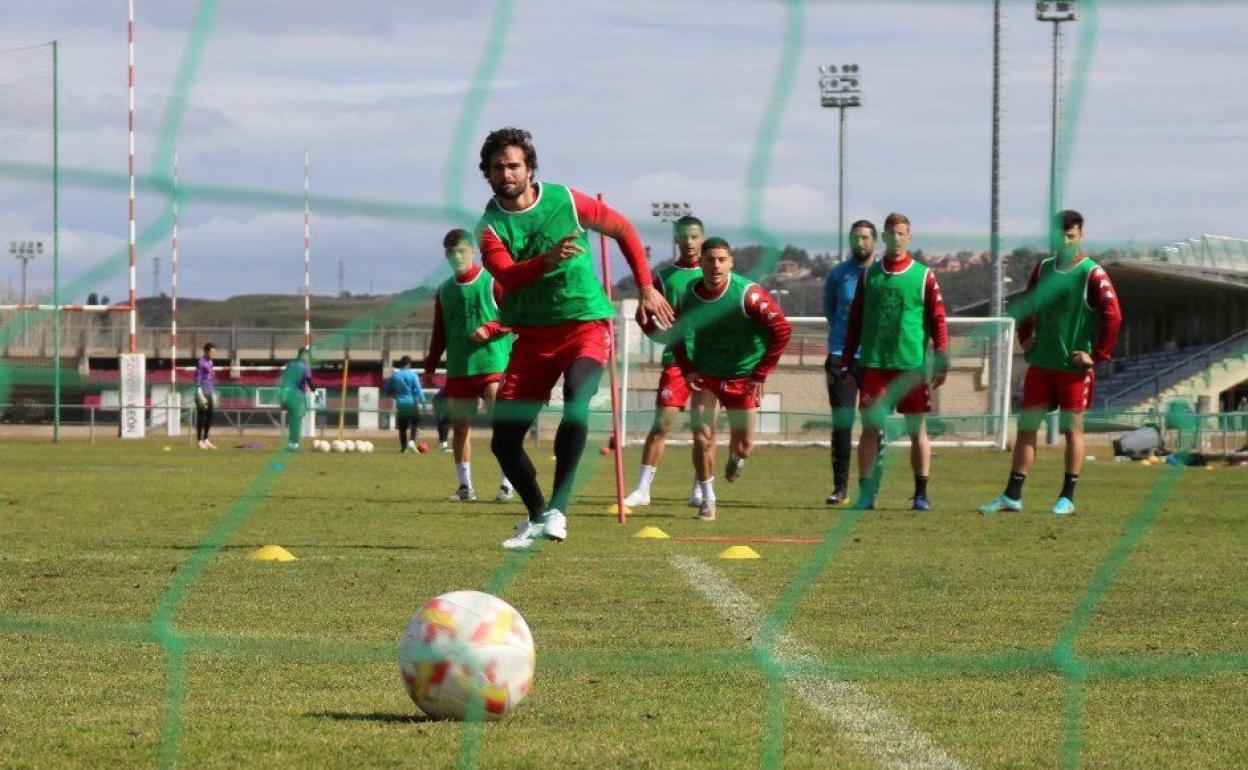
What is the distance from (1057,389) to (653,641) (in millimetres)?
6621

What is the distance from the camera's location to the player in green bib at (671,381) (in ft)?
38.4

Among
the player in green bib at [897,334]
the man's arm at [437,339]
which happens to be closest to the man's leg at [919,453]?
the player in green bib at [897,334]

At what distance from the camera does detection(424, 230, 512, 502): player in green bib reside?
12.4m

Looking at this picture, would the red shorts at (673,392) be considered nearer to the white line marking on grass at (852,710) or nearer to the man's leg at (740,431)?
the man's leg at (740,431)

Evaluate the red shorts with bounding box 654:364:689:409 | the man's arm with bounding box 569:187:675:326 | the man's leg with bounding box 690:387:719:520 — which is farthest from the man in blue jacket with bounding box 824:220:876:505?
the man's arm with bounding box 569:187:675:326

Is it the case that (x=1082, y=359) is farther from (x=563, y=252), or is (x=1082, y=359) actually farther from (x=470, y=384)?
(x=563, y=252)

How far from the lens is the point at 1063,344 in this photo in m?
11.6

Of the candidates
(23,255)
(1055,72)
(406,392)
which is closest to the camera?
(1055,72)

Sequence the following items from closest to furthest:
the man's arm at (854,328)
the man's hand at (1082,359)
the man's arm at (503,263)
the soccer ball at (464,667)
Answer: the soccer ball at (464,667) → the man's arm at (503,263) → the man's hand at (1082,359) → the man's arm at (854,328)

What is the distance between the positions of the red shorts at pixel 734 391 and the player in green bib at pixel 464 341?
4.97 feet

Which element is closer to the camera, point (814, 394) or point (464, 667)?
point (464, 667)

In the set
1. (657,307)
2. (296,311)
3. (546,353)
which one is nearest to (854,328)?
(546,353)

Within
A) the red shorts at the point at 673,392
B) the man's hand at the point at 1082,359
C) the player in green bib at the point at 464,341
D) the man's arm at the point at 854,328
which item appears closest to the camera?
the man's hand at the point at 1082,359

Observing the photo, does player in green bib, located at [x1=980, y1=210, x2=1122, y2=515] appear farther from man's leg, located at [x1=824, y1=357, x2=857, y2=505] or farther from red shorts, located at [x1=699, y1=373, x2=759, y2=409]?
red shorts, located at [x1=699, y1=373, x2=759, y2=409]
